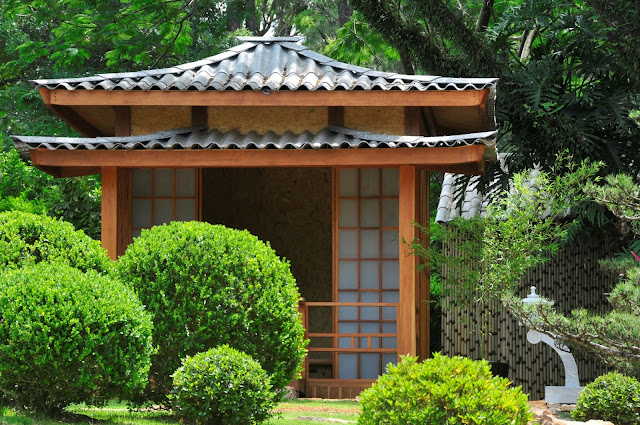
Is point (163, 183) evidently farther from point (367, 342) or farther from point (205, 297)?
point (205, 297)

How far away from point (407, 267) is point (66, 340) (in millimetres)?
4732

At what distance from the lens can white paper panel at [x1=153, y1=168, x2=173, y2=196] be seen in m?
11.5

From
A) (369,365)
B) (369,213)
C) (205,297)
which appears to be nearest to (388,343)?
(369,365)

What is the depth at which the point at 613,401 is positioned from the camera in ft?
27.8

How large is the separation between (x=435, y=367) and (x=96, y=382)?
8.05ft

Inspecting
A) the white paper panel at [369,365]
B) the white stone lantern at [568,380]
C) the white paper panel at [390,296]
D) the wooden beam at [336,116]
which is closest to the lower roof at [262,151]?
the wooden beam at [336,116]

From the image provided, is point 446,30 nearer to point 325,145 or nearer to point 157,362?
point 325,145

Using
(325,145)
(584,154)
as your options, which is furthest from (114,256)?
(584,154)

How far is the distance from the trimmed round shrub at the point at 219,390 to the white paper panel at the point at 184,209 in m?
4.71

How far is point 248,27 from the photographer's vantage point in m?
25.5

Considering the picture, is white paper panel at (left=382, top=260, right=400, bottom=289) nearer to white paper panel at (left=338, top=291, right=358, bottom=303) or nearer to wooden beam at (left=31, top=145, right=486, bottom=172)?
white paper panel at (left=338, top=291, right=358, bottom=303)

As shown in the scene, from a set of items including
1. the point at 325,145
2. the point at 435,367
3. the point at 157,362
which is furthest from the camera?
the point at 325,145

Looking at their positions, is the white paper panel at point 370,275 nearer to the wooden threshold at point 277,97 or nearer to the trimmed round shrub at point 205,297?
the wooden threshold at point 277,97

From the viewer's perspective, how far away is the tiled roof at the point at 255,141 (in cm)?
993
